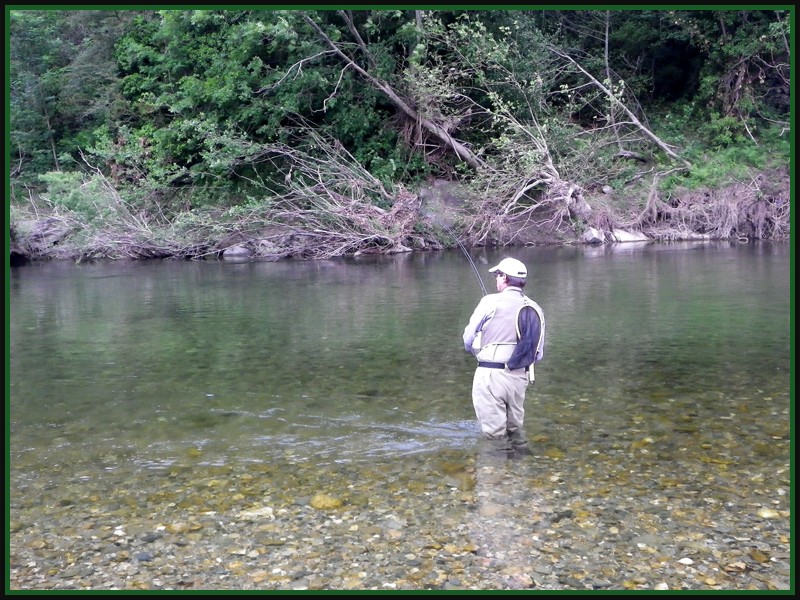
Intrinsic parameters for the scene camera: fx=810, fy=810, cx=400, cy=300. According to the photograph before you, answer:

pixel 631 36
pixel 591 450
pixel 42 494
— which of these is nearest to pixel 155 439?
pixel 42 494

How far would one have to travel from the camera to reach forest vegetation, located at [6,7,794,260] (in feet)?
78.5

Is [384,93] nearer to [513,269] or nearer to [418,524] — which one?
[513,269]

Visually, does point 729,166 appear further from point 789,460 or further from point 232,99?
point 789,460

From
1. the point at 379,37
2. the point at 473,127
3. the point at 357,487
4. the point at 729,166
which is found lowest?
the point at 357,487

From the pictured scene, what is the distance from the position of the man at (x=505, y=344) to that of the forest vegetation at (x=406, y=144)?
17.0 metres

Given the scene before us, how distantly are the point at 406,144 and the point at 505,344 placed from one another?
20.8m

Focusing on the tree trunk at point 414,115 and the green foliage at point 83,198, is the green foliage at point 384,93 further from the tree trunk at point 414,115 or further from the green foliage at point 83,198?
the tree trunk at point 414,115

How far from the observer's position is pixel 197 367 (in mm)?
9617

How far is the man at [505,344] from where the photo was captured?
6.07m

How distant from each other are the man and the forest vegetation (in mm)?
17001

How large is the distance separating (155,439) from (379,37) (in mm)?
20295

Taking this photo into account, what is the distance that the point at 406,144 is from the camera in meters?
26.2

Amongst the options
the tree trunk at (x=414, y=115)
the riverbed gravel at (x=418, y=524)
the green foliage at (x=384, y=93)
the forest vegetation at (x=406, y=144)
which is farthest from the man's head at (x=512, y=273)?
the tree trunk at (x=414, y=115)

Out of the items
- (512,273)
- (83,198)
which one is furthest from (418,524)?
(83,198)
